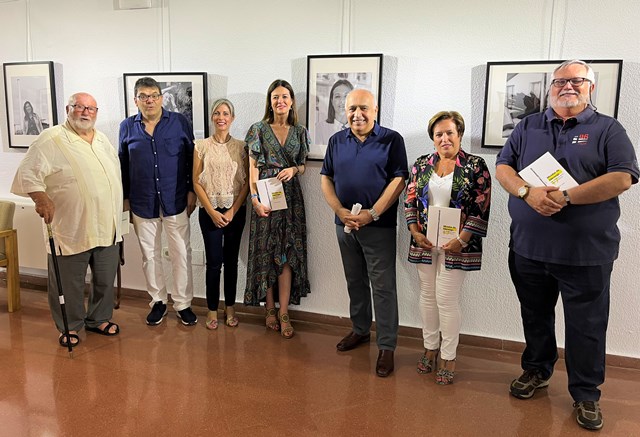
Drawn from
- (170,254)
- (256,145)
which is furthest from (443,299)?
(170,254)

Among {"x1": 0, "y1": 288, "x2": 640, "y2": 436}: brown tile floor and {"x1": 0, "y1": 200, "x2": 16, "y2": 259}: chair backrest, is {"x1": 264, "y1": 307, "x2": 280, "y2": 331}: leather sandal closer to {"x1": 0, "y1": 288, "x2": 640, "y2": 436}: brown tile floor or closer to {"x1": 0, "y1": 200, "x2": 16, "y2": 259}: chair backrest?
{"x1": 0, "y1": 288, "x2": 640, "y2": 436}: brown tile floor

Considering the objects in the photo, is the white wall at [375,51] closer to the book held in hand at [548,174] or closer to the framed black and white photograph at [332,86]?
the framed black and white photograph at [332,86]

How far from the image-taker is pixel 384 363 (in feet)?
10.5

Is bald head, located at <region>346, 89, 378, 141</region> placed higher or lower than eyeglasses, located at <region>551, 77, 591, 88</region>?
lower

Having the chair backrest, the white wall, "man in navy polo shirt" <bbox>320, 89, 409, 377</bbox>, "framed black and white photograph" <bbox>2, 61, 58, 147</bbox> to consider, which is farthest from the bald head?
the chair backrest

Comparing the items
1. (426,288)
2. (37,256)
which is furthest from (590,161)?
(37,256)

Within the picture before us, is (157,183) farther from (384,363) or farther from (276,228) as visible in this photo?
(384,363)

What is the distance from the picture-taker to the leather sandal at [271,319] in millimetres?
3856

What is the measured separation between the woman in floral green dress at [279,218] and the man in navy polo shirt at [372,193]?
393 millimetres

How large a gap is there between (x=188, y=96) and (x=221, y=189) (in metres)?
0.88

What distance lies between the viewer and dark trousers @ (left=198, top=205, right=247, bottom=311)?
377 cm

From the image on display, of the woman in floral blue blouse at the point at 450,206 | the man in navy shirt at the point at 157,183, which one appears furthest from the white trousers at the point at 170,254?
the woman in floral blue blouse at the point at 450,206

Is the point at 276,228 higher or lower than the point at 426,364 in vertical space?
higher

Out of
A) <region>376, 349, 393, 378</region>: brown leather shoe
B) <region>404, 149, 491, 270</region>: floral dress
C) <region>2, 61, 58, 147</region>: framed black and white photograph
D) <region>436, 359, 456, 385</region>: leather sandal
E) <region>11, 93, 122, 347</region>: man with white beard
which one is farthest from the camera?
<region>2, 61, 58, 147</region>: framed black and white photograph
